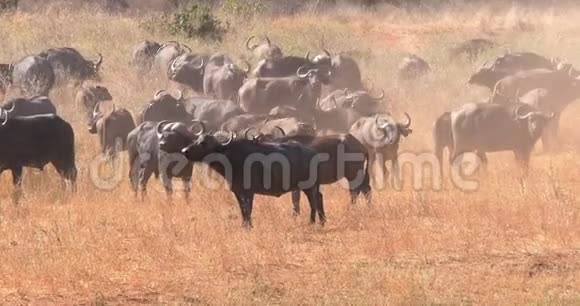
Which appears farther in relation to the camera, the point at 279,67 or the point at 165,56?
the point at 165,56

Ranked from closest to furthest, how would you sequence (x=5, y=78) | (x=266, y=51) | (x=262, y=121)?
(x=262, y=121)
(x=5, y=78)
(x=266, y=51)

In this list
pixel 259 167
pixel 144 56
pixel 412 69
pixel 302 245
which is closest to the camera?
pixel 302 245

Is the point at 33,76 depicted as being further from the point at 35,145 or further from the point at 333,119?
the point at 333,119

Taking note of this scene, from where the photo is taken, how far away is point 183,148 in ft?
42.1

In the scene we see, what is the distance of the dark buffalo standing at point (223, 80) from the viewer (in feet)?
68.9

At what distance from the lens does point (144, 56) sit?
25453 mm

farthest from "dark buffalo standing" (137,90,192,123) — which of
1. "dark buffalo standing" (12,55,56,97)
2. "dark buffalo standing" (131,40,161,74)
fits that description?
"dark buffalo standing" (131,40,161,74)

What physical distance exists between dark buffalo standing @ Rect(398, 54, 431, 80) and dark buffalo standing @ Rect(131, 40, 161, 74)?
671cm

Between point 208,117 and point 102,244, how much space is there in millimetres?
6681

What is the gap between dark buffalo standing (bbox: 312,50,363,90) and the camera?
22.5 m

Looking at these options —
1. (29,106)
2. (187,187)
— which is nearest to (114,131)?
(29,106)

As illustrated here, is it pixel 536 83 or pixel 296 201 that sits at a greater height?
pixel 536 83

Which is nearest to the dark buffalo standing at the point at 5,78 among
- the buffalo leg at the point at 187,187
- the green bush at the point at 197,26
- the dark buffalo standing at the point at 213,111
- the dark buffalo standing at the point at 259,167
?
the dark buffalo standing at the point at 213,111

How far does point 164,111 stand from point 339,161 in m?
5.38
